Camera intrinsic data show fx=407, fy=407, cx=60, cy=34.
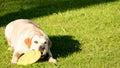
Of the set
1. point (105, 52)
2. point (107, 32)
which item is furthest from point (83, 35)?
point (105, 52)

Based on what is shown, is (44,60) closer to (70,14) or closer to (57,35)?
(57,35)

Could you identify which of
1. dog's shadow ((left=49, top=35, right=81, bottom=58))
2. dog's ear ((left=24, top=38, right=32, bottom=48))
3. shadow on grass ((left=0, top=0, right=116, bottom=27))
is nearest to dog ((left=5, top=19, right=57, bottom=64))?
dog's ear ((left=24, top=38, right=32, bottom=48))

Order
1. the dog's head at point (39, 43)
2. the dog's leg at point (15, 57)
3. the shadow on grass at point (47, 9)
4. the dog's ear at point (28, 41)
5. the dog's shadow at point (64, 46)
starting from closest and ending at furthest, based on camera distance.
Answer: the dog's head at point (39, 43) < the dog's ear at point (28, 41) < the dog's leg at point (15, 57) < the dog's shadow at point (64, 46) < the shadow on grass at point (47, 9)

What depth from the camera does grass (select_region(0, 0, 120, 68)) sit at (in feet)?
25.6

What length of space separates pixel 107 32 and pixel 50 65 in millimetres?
2520

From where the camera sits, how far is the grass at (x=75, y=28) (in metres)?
7.80

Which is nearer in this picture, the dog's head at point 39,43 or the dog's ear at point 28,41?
the dog's head at point 39,43

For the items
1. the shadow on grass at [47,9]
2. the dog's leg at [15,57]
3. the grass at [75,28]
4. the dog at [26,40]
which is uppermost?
the dog at [26,40]

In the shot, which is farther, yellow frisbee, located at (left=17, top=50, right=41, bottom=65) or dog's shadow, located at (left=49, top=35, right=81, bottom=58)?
dog's shadow, located at (left=49, top=35, right=81, bottom=58)

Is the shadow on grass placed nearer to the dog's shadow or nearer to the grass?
the grass

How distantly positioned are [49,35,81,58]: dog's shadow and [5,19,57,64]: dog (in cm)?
55

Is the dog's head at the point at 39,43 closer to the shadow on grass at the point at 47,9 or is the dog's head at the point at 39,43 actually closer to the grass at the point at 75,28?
the grass at the point at 75,28

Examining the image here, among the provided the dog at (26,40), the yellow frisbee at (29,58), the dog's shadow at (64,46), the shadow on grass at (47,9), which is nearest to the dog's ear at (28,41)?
the dog at (26,40)

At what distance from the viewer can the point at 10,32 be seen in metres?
8.70
